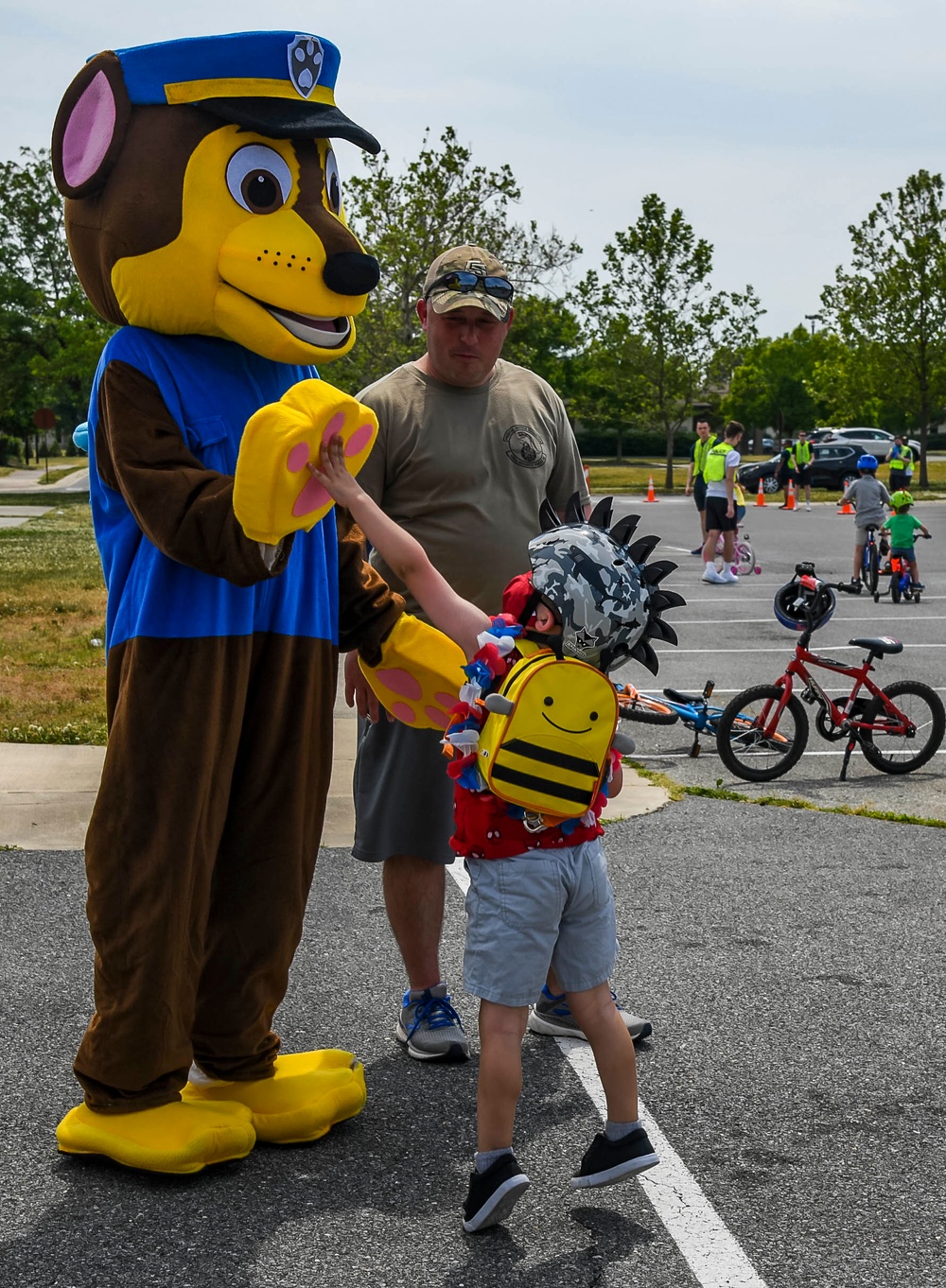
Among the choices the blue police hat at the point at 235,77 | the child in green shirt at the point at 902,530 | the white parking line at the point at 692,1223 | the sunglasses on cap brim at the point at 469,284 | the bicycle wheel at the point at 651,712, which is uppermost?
the blue police hat at the point at 235,77

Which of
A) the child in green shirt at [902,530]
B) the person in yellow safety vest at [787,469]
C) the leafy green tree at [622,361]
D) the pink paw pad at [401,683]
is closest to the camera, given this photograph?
the pink paw pad at [401,683]

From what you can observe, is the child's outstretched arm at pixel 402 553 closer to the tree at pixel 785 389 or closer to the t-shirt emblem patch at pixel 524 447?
the t-shirt emblem patch at pixel 524 447

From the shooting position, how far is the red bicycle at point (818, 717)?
7762 millimetres

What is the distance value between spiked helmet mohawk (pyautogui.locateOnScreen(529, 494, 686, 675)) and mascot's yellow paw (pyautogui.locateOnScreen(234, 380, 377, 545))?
509mm

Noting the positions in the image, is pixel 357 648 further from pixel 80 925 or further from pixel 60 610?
pixel 60 610

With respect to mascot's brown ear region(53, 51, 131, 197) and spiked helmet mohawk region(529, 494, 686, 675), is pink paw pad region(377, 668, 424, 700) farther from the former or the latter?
mascot's brown ear region(53, 51, 131, 197)

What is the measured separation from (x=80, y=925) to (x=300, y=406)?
8.86 feet

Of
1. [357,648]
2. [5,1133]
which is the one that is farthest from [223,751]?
→ [5,1133]

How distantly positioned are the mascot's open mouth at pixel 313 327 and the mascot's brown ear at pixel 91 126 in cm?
50

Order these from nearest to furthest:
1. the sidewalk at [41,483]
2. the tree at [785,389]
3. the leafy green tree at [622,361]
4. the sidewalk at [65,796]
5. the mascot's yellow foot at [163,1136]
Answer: the mascot's yellow foot at [163,1136]
the sidewalk at [65,796]
the leafy green tree at [622,361]
the sidewalk at [41,483]
the tree at [785,389]

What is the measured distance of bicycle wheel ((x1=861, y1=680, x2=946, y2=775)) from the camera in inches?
314

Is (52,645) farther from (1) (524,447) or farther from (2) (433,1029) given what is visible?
(2) (433,1029)

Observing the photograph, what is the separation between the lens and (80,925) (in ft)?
16.3

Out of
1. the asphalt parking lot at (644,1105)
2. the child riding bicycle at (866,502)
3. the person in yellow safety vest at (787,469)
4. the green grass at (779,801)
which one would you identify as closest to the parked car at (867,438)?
the person in yellow safety vest at (787,469)
